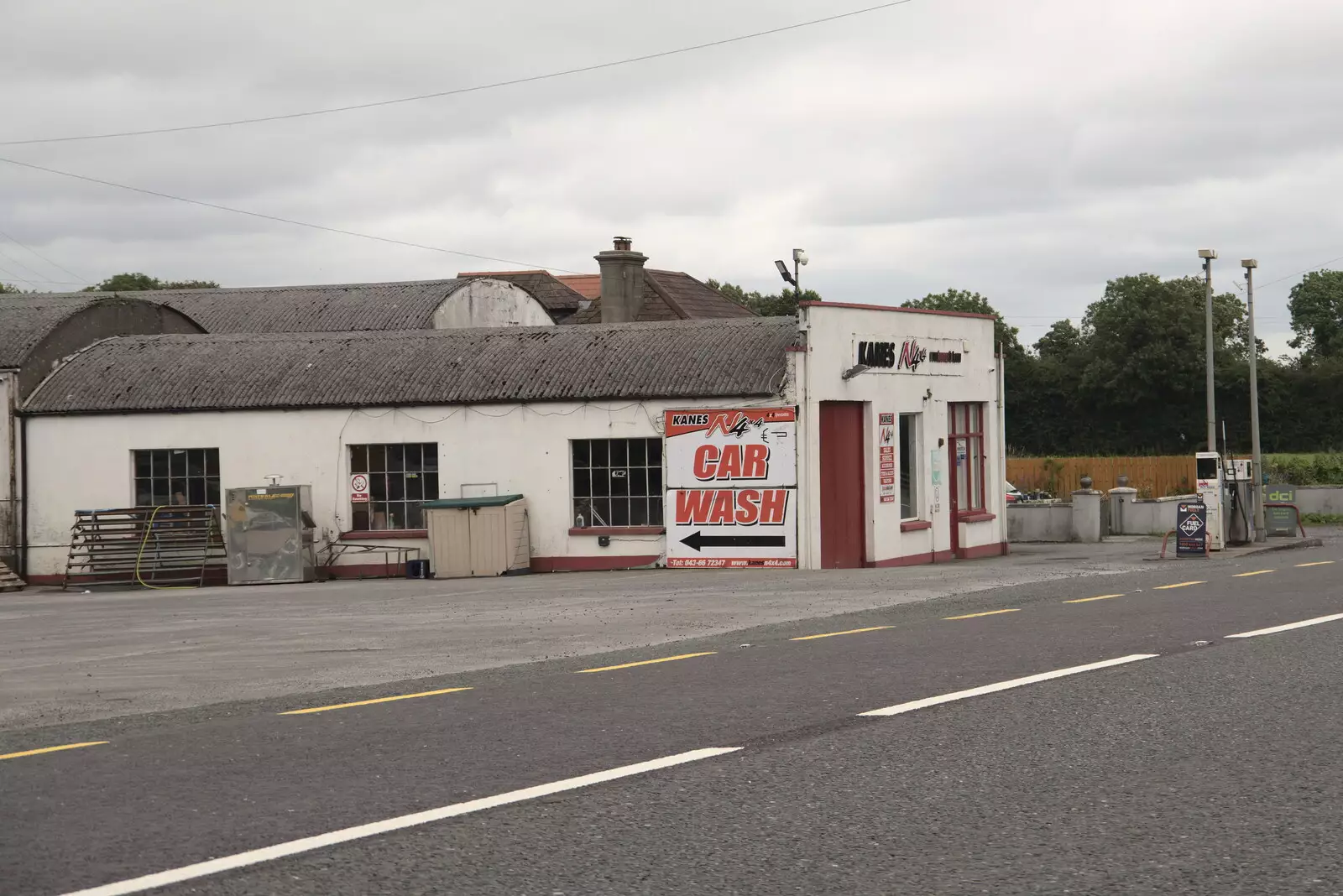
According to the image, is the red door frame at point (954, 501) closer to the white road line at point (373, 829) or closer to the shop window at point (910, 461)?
the shop window at point (910, 461)

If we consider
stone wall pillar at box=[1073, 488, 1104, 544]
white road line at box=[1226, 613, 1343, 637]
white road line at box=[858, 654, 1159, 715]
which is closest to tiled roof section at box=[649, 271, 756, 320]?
Result: stone wall pillar at box=[1073, 488, 1104, 544]

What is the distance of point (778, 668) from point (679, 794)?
4.40 metres

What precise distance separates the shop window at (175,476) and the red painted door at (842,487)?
1078cm

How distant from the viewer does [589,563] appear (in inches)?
1022

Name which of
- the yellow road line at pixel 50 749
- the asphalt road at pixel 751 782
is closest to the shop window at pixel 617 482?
the asphalt road at pixel 751 782

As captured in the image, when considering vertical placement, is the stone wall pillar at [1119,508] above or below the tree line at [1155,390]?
below

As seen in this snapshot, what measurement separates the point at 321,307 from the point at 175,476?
14.8 m

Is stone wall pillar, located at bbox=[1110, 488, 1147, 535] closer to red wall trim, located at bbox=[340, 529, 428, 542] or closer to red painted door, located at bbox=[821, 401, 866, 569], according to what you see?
red painted door, located at bbox=[821, 401, 866, 569]

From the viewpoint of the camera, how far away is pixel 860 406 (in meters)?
25.9

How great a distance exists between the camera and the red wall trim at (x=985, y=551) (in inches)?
1133

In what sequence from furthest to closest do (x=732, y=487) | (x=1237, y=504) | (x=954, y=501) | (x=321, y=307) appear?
1. (x=321, y=307)
2. (x=1237, y=504)
3. (x=954, y=501)
4. (x=732, y=487)

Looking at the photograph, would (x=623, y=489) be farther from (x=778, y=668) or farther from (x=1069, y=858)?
(x=1069, y=858)

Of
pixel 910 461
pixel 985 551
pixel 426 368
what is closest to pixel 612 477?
pixel 426 368

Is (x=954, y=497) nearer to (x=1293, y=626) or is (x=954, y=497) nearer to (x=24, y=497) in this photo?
(x=1293, y=626)
